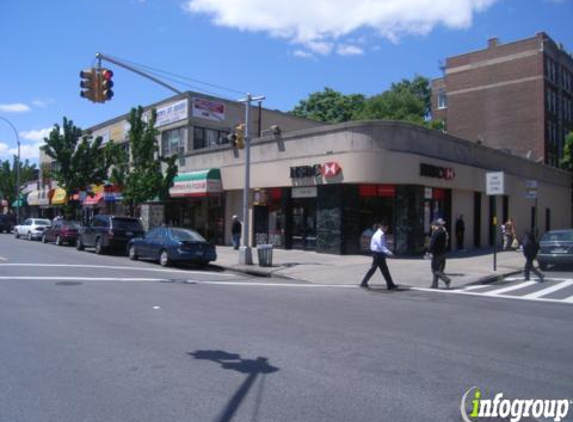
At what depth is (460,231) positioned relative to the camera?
25.7m

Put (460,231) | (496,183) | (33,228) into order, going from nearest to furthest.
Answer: (496,183)
(460,231)
(33,228)

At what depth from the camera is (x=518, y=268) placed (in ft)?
63.9

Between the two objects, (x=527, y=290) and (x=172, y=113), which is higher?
(x=172, y=113)

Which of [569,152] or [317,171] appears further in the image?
[569,152]

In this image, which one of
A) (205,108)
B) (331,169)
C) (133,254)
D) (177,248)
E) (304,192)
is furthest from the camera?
(205,108)

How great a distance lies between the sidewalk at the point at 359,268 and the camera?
16.2m

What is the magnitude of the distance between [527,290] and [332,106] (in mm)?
54112

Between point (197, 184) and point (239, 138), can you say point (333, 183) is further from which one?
point (197, 184)

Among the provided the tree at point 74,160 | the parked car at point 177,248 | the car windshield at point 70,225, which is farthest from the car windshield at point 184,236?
the tree at point 74,160

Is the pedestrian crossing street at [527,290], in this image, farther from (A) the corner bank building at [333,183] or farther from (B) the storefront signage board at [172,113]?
(B) the storefront signage board at [172,113]

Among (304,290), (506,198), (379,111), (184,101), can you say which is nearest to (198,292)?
(304,290)

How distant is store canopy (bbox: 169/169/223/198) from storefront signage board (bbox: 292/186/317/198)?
5.48 meters

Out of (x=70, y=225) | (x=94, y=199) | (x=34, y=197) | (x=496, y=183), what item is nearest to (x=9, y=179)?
(x=34, y=197)

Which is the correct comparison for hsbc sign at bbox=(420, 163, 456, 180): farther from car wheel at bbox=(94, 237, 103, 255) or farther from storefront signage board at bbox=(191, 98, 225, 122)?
car wheel at bbox=(94, 237, 103, 255)
